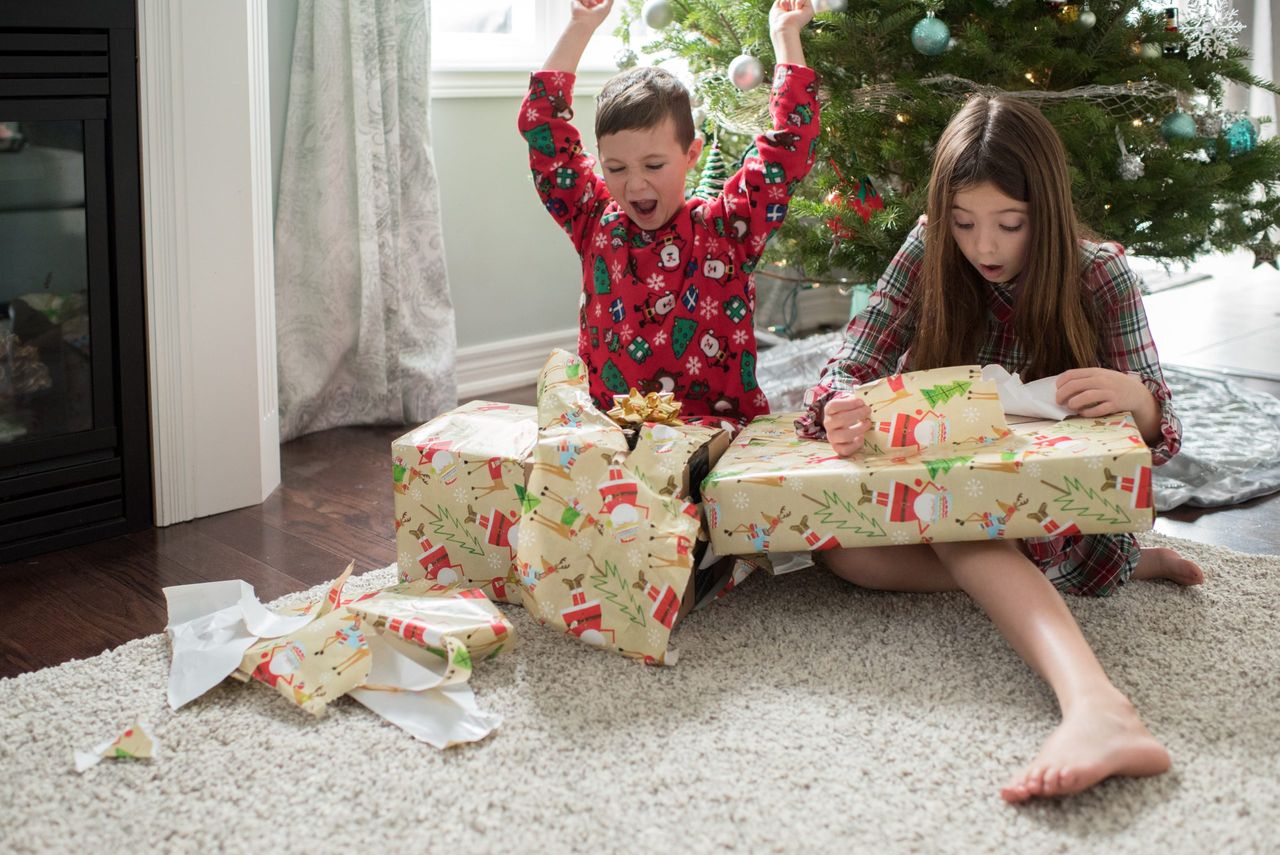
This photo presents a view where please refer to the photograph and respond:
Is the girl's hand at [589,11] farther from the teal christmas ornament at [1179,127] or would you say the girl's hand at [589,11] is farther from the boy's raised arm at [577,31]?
the teal christmas ornament at [1179,127]

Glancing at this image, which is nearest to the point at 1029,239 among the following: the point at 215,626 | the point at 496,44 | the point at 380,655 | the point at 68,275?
the point at 380,655

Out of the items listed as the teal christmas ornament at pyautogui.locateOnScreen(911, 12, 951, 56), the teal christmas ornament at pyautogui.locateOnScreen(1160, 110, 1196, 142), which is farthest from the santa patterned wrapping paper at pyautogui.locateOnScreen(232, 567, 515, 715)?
the teal christmas ornament at pyautogui.locateOnScreen(1160, 110, 1196, 142)

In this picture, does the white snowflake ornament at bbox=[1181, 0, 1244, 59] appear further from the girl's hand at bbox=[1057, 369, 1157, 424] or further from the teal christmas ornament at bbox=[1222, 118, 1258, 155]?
the girl's hand at bbox=[1057, 369, 1157, 424]

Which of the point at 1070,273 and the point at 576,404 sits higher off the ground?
the point at 1070,273

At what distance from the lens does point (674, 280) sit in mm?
1720

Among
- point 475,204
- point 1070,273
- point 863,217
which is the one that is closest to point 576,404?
point 1070,273

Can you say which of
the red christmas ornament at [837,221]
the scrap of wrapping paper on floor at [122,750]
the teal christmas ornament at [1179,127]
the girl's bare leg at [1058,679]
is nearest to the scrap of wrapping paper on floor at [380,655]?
the scrap of wrapping paper on floor at [122,750]

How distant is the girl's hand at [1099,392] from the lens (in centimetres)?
144

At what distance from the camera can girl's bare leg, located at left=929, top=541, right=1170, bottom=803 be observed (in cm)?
112

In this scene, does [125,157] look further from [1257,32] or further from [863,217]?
[1257,32]

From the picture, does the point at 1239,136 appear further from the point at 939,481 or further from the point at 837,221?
the point at 939,481

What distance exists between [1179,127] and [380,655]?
1.46 metres

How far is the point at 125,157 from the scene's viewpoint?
1793mm

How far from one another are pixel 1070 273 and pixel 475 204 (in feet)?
5.30
